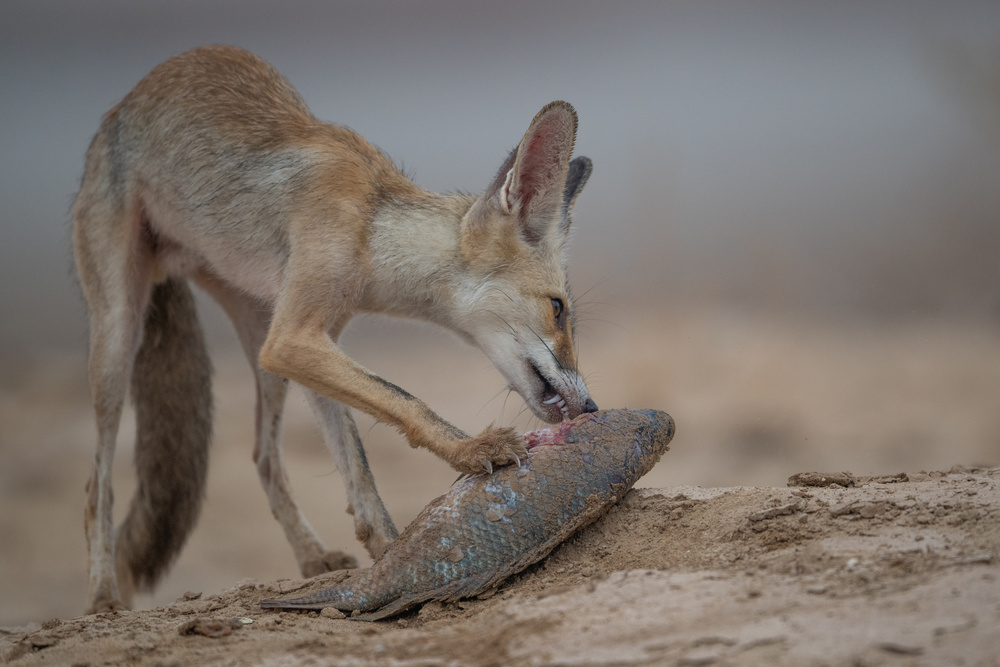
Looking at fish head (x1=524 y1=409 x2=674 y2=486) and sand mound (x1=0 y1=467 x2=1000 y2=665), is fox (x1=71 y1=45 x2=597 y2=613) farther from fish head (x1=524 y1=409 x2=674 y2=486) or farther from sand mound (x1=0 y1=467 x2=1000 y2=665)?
sand mound (x1=0 y1=467 x2=1000 y2=665)

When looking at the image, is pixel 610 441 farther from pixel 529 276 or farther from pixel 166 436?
pixel 166 436

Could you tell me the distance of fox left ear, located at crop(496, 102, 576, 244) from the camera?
13.5 feet

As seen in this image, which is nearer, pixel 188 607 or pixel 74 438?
pixel 188 607

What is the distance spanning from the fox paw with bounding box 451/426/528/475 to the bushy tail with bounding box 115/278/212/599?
284cm

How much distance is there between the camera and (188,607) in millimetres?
3957

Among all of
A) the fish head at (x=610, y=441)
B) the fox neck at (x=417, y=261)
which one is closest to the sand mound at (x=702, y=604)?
the fish head at (x=610, y=441)

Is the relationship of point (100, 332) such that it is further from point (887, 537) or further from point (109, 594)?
point (887, 537)

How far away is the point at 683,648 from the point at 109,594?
140 inches

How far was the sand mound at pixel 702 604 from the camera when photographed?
7.39ft

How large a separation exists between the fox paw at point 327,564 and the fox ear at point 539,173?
7.23 feet

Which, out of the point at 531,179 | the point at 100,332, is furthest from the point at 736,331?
the point at 100,332

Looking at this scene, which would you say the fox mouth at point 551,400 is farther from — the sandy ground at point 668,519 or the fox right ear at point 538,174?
the fox right ear at point 538,174

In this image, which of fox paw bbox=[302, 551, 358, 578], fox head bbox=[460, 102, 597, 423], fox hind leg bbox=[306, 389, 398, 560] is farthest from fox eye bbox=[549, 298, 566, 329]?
fox paw bbox=[302, 551, 358, 578]

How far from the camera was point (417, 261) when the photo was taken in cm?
441
